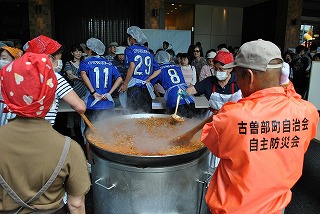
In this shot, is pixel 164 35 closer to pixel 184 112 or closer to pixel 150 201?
pixel 184 112

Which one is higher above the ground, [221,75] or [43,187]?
[221,75]

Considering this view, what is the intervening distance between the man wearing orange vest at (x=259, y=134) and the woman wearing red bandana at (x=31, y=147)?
0.83 meters

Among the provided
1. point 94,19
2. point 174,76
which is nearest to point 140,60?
point 174,76

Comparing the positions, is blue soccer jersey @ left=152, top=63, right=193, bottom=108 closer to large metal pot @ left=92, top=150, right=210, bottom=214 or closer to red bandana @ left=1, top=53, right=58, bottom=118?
large metal pot @ left=92, top=150, right=210, bottom=214

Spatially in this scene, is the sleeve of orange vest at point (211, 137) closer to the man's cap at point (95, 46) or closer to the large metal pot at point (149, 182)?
the large metal pot at point (149, 182)

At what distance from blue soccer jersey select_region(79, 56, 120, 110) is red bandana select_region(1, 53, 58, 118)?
306 centimetres

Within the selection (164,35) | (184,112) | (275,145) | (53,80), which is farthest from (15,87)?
(164,35)

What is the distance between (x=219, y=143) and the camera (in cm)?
161

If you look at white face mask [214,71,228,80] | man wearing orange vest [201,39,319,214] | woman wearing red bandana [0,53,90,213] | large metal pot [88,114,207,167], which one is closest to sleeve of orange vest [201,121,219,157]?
man wearing orange vest [201,39,319,214]

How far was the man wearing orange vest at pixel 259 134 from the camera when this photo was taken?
4.98 ft

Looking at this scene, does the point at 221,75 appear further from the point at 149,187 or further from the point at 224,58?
the point at 149,187

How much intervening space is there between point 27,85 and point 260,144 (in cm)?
121

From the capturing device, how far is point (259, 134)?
152cm

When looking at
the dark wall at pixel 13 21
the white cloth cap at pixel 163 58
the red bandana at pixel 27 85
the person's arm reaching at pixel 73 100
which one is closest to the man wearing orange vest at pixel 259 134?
the red bandana at pixel 27 85
